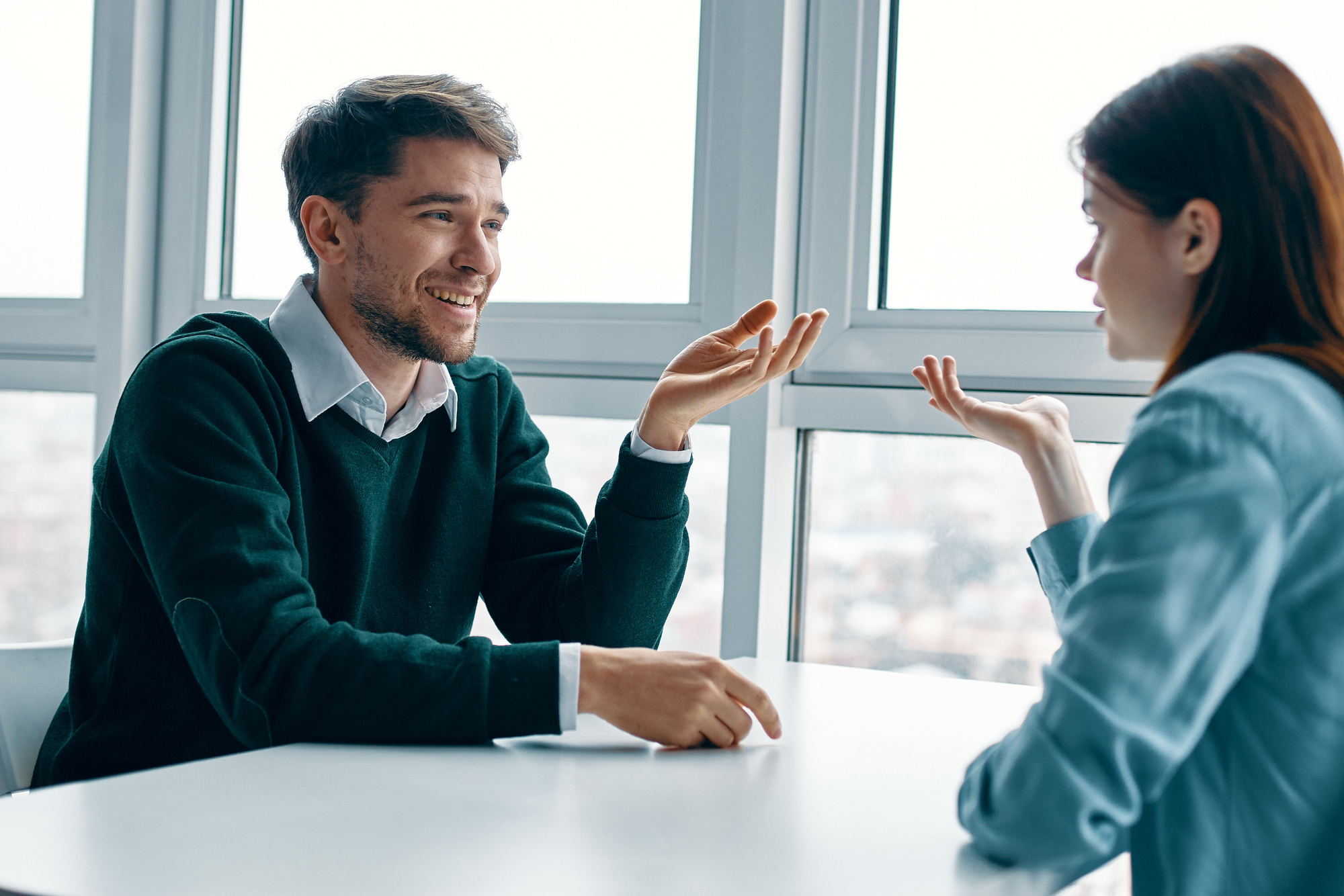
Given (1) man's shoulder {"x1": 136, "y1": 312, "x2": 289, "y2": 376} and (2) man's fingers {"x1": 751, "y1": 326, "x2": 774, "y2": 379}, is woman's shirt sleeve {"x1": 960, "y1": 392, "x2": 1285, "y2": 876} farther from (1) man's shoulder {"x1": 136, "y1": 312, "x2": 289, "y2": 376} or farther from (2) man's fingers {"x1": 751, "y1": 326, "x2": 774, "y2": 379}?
(1) man's shoulder {"x1": 136, "y1": 312, "x2": 289, "y2": 376}

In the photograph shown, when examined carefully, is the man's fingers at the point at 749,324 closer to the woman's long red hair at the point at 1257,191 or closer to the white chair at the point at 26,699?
the woman's long red hair at the point at 1257,191

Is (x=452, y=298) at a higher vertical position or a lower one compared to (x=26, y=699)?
higher

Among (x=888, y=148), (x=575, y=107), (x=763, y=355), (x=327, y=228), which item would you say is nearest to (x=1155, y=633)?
(x=763, y=355)

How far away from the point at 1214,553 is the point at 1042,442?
464mm

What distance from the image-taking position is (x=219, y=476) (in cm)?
109

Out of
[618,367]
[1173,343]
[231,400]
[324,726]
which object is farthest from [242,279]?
[1173,343]

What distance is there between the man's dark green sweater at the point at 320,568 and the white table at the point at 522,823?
7cm

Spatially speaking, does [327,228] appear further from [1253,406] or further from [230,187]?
[1253,406]

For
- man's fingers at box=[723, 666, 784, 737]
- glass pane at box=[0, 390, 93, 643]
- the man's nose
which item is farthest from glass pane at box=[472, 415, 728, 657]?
glass pane at box=[0, 390, 93, 643]

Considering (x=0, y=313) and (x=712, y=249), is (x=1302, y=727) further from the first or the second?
(x=0, y=313)

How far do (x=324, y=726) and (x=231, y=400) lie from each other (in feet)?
1.27

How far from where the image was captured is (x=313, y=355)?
1.32 m

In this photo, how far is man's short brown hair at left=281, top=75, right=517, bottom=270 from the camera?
142 centimetres

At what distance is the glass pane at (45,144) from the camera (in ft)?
7.69
